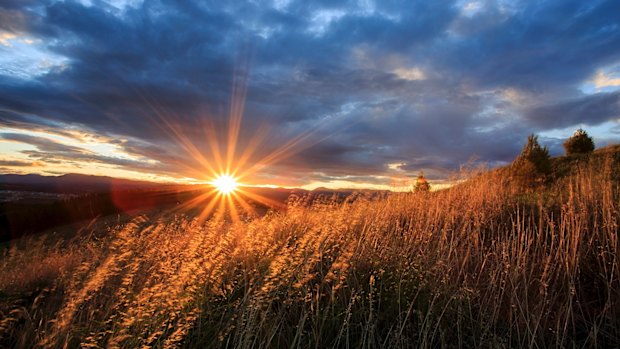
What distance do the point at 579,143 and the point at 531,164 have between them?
12376 mm

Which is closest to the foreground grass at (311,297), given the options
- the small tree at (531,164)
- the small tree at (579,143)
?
the small tree at (531,164)

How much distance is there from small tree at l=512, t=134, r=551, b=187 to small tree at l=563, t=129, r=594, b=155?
9.85m

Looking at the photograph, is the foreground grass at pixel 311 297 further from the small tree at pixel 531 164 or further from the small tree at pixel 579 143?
the small tree at pixel 579 143

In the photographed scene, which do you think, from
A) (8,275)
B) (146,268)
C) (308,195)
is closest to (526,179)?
(308,195)

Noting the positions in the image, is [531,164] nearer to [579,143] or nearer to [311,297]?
[579,143]

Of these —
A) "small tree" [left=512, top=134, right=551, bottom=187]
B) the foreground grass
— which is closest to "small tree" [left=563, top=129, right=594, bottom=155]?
"small tree" [left=512, top=134, right=551, bottom=187]

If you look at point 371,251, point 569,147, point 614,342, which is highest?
point 569,147

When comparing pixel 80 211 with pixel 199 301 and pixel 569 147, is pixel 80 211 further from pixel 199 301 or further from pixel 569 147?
pixel 569 147

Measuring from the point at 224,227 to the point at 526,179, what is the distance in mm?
13089

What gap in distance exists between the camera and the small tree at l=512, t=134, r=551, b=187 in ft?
47.6

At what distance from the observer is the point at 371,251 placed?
4.79 m

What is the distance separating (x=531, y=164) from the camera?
49.1ft

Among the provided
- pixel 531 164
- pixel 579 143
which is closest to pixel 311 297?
pixel 531 164

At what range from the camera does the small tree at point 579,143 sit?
23.3 m
